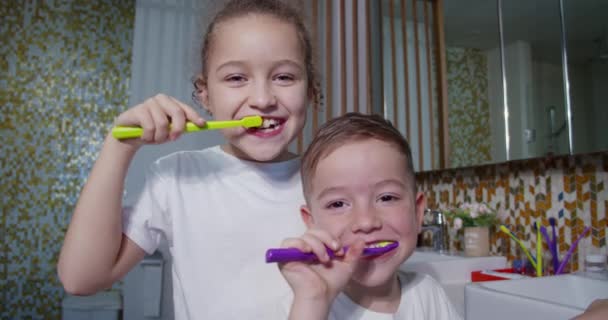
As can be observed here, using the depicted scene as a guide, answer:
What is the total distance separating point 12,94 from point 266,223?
3192 mm

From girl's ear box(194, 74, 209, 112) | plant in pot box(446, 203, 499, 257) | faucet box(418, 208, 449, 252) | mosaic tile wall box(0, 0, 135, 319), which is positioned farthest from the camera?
mosaic tile wall box(0, 0, 135, 319)

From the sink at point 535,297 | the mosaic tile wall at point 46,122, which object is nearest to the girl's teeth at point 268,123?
the sink at point 535,297

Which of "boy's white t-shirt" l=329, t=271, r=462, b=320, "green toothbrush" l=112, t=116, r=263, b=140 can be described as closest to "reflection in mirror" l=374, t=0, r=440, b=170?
"boy's white t-shirt" l=329, t=271, r=462, b=320

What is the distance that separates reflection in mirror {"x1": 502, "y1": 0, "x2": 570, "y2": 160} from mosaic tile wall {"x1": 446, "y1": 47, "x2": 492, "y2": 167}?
3.7 inches

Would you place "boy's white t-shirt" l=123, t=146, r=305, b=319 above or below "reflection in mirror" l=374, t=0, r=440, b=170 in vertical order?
below

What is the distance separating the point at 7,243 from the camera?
9.83ft

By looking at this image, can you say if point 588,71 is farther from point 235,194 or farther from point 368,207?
point 235,194

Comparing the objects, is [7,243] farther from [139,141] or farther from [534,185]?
[534,185]

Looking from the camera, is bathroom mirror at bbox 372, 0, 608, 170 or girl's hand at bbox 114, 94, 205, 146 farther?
bathroom mirror at bbox 372, 0, 608, 170

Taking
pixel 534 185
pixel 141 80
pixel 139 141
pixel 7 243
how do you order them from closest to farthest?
pixel 139 141, pixel 534 185, pixel 141 80, pixel 7 243

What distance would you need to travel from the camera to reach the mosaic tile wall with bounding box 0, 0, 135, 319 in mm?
3016

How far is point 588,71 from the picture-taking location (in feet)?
3.51

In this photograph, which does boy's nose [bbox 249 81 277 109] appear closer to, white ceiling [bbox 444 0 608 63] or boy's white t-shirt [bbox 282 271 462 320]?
boy's white t-shirt [bbox 282 271 462 320]

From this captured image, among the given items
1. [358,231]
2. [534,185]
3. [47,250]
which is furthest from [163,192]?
[47,250]
